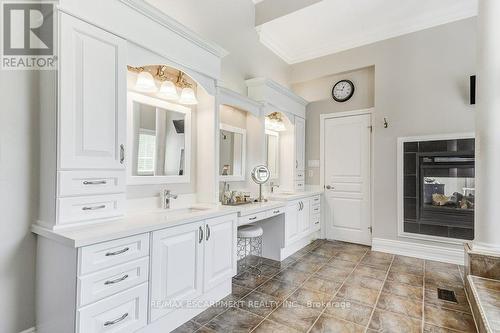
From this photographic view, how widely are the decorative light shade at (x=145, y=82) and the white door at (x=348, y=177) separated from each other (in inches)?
127

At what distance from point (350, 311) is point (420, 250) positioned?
207cm

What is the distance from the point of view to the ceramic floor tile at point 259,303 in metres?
2.26

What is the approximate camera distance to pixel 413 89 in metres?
3.72

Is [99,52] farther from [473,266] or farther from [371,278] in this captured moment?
[473,266]

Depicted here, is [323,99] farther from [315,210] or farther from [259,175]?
[259,175]

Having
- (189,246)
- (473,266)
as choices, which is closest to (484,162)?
(473,266)

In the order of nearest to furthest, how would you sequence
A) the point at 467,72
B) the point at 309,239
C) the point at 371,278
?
the point at 371,278 → the point at 467,72 → the point at 309,239

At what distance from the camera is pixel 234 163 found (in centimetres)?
351

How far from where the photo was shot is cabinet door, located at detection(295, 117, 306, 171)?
4438mm

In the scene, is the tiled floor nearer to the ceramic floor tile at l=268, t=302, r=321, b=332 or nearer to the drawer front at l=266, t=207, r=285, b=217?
the ceramic floor tile at l=268, t=302, r=321, b=332

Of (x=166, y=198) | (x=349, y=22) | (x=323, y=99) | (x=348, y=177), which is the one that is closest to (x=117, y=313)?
(x=166, y=198)

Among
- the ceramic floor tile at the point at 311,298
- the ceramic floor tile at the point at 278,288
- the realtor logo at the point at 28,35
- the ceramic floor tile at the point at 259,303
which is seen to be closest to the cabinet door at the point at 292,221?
the ceramic floor tile at the point at 278,288

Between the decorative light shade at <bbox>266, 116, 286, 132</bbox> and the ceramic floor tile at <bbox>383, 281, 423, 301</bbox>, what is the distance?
266 cm

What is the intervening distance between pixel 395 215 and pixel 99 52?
415 cm
